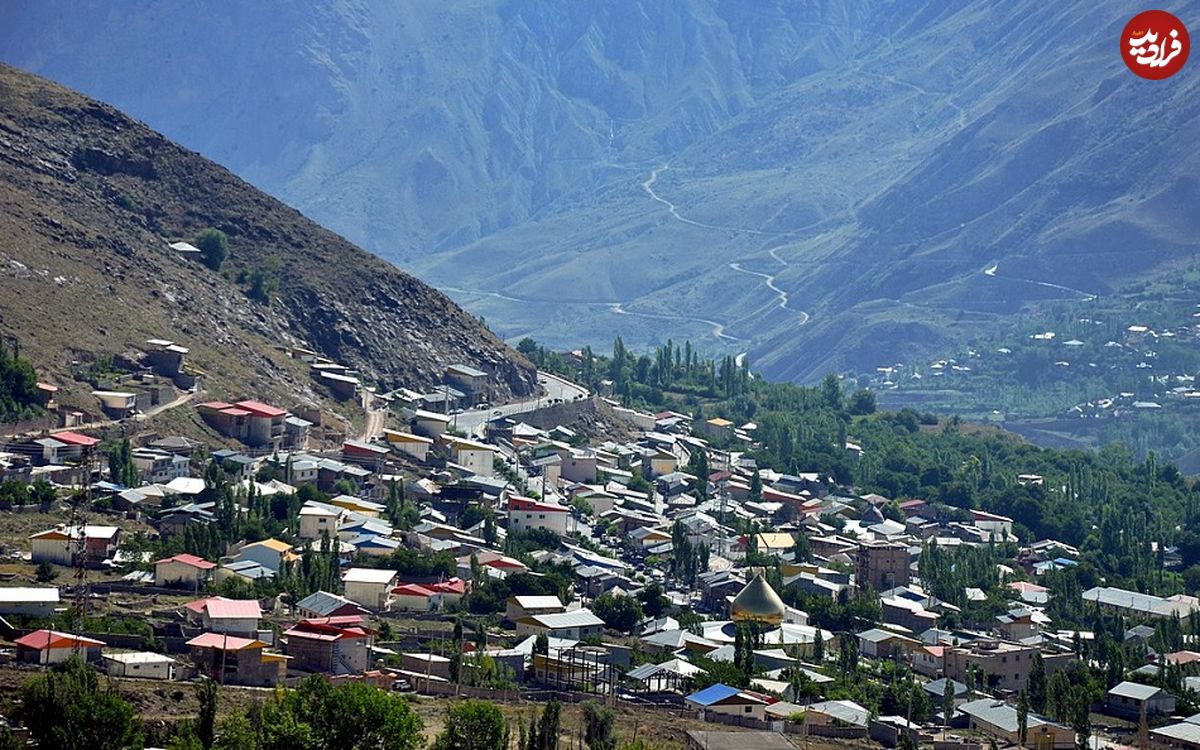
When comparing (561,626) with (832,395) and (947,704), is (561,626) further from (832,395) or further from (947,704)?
(832,395)

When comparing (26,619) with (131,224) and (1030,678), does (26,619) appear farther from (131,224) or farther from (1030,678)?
(131,224)

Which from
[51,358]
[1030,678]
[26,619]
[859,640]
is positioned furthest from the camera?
[51,358]

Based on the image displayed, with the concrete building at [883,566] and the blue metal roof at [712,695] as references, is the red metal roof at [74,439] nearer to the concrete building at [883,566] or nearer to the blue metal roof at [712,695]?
the blue metal roof at [712,695]

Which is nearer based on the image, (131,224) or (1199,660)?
(1199,660)

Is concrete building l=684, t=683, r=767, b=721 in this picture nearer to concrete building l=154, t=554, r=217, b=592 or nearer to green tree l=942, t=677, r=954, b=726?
green tree l=942, t=677, r=954, b=726

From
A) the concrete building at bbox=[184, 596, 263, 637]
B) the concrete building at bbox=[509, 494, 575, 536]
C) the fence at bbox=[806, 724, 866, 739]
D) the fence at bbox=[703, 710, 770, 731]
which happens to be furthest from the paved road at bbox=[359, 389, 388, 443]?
the fence at bbox=[806, 724, 866, 739]

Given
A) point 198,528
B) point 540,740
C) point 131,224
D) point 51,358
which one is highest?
point 131,224

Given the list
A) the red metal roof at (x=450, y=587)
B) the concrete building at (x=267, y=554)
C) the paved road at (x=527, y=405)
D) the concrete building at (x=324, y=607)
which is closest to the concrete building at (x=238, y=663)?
the concrete building at (x=324, y=607)

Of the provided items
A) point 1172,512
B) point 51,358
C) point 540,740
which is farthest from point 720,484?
point 540,740
